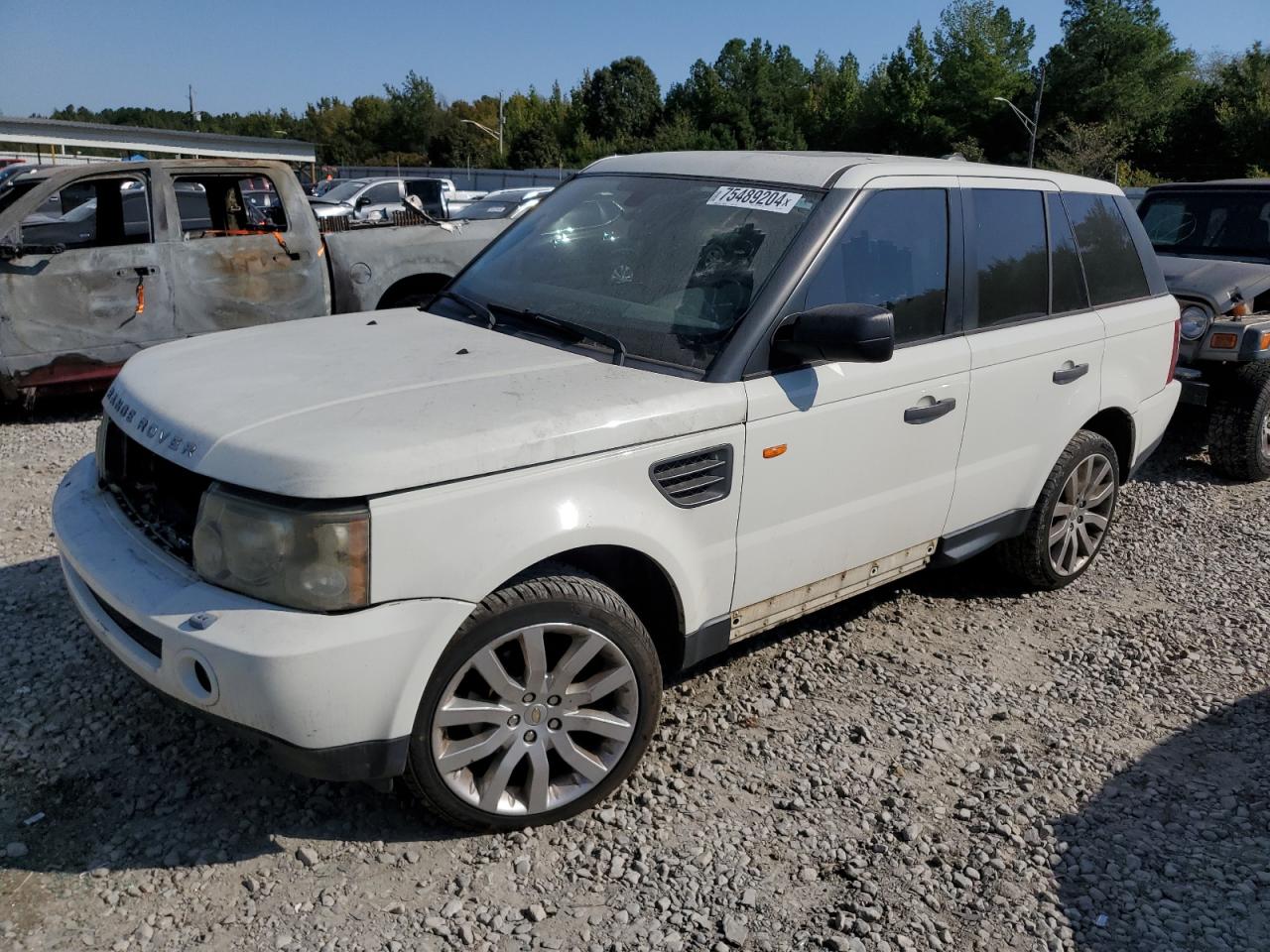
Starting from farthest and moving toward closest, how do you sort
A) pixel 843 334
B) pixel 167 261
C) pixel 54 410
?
pixel 54 410
pixel 167 261
pixel 843 334

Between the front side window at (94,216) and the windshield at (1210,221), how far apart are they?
7.57 meters

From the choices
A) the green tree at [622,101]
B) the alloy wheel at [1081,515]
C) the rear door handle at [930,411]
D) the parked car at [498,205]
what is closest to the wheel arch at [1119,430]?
the alloy wheel at [1081,515]

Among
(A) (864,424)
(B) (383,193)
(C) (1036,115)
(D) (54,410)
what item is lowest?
(D) (54,410)

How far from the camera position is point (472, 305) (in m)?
3.80

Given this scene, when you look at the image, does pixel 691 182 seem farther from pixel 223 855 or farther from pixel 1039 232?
pixel 223 855

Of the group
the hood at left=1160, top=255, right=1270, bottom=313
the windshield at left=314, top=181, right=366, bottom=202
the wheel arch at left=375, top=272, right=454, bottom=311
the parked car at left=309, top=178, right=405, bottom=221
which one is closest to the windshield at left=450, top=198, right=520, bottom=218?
the parked car at left=309, top=178, right=405, bottom=221

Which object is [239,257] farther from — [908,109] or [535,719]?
[908,109]

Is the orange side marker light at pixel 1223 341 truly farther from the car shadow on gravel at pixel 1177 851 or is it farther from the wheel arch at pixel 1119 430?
the car shadow on gravel at pixel 1177 851

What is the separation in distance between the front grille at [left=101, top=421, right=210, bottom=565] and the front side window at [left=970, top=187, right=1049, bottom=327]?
9.28 feet

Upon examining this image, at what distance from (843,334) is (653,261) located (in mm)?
823

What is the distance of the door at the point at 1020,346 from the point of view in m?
3.83

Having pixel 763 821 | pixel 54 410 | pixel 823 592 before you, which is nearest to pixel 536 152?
pixel 54 410

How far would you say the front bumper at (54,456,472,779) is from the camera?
7.66 feet

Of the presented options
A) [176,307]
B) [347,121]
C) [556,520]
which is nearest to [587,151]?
[347,121]
